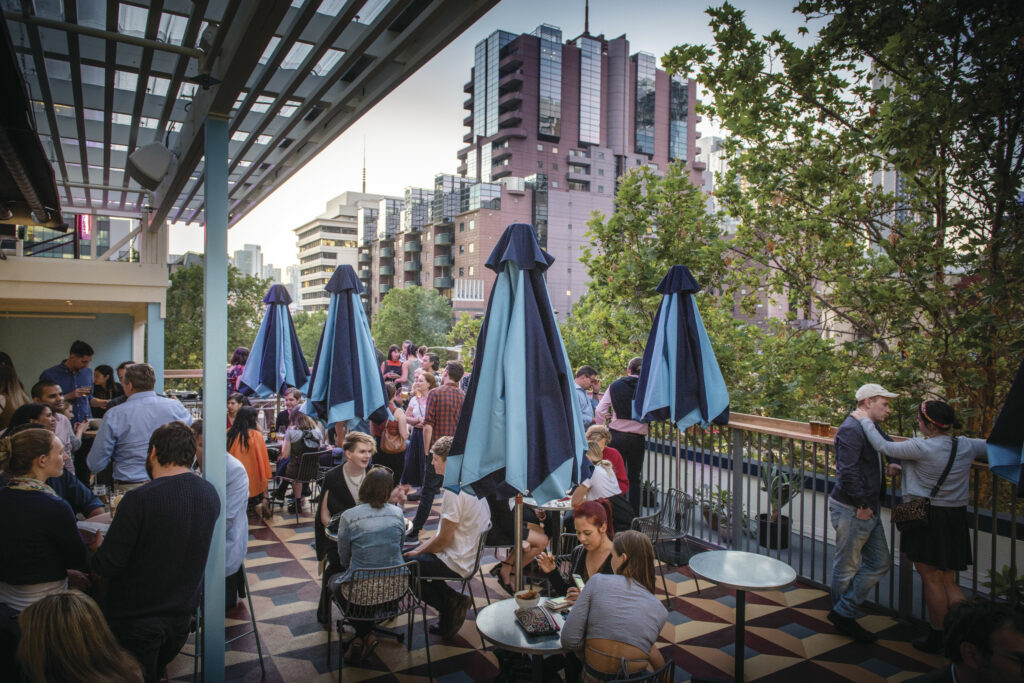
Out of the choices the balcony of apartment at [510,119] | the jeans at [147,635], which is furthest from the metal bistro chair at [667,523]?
the balcony of apartment at [510,119]

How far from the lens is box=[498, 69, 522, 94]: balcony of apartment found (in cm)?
6644

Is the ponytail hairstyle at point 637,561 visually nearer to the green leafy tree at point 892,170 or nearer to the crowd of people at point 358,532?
the crowd of people at point 358,532

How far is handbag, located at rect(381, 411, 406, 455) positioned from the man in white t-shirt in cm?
282

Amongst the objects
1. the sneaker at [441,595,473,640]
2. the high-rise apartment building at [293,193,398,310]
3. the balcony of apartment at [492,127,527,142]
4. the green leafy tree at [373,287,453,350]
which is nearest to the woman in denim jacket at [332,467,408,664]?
the sneaker at [441,595,473,640]

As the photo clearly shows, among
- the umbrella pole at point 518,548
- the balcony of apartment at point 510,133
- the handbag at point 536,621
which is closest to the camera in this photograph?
the handbag at point 536,621

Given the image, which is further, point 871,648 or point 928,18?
point 928,18

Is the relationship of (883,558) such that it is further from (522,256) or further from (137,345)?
(137,345)

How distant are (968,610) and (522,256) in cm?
268

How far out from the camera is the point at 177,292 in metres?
40.0

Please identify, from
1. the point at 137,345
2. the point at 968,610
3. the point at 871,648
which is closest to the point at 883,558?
the point at 871,648

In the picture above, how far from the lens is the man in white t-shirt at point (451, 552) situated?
436cm

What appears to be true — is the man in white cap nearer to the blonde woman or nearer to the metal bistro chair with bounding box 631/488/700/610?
the metal bistro chair with bounding box 631/488/700/610

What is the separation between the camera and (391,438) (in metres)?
7.21

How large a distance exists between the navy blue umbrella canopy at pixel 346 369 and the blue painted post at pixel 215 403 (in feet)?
5.90
